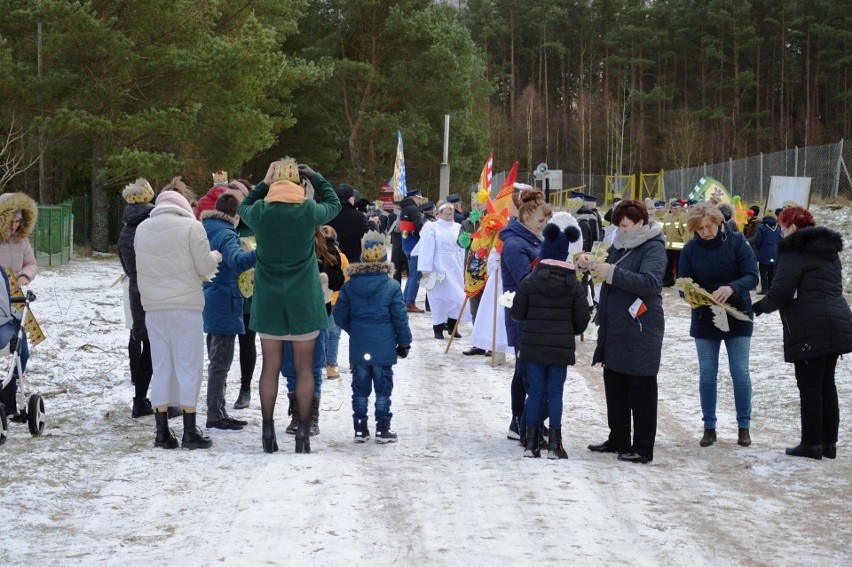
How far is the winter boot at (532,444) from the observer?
7432mm

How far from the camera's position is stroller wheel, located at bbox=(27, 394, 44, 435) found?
7.52 metres

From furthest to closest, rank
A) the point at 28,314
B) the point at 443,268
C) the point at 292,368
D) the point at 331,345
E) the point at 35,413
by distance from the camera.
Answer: the point at 443,268 < the point at 331,345 < the point at 292,368 < the point at 28,314 < the point at 35,413

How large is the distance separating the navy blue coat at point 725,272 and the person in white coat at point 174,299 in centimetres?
359

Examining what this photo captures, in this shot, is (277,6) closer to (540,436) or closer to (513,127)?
(540,436)

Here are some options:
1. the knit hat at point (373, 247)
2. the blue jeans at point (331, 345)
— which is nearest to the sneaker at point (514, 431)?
the knit hat at point (373, 247)

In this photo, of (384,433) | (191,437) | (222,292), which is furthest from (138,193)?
(384,433)

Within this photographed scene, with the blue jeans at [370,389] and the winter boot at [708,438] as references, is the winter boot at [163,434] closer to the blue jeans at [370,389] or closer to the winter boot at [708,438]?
the blue jeans at [370,389]

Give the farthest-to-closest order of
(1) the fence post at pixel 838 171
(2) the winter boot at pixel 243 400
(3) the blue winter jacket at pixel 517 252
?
(1) the fence post at pixel 838 171
(2) the winter boot at pixel 243 400
(3) the blue winter jacket at pixel 517 252

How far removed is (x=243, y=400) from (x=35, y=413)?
6.50ft

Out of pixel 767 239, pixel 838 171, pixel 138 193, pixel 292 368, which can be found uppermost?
pixel 838 171

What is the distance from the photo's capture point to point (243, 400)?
9125 millimetres

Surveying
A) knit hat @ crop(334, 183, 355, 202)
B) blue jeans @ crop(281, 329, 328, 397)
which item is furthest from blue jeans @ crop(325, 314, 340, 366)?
blue jeans @ crop(281, 329, 328, 397)

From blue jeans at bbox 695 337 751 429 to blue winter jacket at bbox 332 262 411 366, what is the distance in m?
2.30

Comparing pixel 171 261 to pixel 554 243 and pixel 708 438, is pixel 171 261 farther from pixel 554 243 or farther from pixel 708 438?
pixel 708 438
